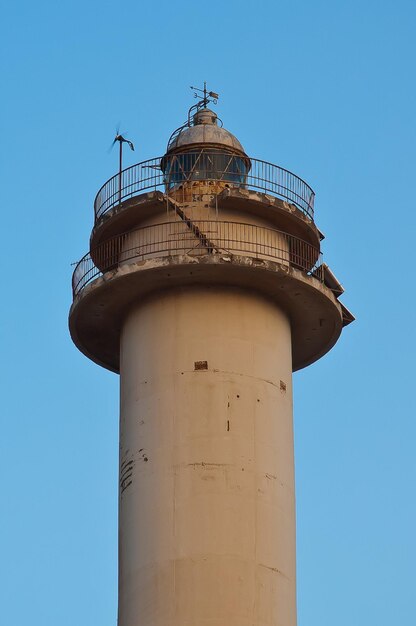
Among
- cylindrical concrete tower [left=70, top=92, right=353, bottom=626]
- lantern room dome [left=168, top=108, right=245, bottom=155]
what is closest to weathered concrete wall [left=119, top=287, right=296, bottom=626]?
cylindrical concrete tower [left=70, top=92, right=353, bottom=626]

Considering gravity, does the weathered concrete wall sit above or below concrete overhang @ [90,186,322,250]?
below

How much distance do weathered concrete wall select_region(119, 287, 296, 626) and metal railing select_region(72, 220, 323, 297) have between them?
45.9 inches

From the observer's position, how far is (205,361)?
40406 millimetres

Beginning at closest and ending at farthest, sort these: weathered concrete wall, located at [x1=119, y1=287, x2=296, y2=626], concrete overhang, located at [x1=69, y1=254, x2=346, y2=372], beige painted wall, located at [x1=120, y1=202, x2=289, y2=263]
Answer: weathered concrete wall, located at [x1=119, y1=287, x2=296, y2=626] → concrete overhang, located at [x1=69, y1=254, x2=346, y2=372] → beige painted wall, located at [x1=120, y1=202, x2=289, y2=263]

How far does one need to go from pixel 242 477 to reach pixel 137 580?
3.57 m

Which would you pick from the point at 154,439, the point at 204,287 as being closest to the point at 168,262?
the point at 204,287

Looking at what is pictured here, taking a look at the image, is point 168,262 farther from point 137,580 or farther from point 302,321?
point 137,580

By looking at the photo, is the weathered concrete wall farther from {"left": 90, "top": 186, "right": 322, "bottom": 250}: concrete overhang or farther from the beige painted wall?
{"left": 90, "top": 186, "right": 322, "bottom": 250}: concrete overhang

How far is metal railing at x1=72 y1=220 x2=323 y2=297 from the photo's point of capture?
41562 millimetres

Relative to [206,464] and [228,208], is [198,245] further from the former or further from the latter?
[206,464]

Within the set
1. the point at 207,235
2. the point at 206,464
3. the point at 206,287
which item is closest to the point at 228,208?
the point at 207,235

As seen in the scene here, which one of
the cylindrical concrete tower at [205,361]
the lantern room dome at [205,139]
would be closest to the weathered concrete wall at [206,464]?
the cylindrical concrete tower at [205,361]

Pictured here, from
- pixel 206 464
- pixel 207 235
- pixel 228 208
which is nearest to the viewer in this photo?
pixel 206 464

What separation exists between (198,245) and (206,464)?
5.86m
